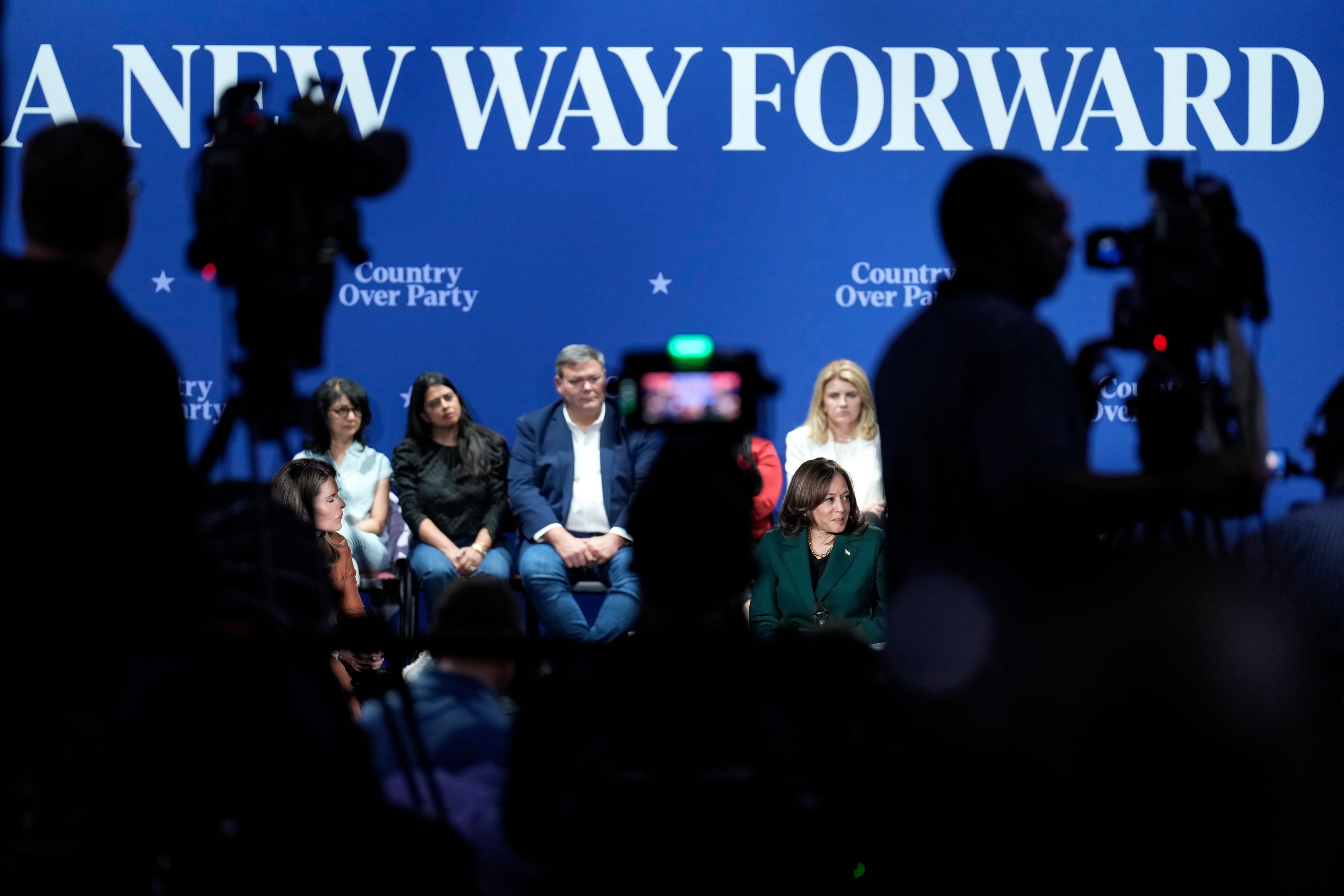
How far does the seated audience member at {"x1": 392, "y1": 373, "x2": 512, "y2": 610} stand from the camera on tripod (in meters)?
3.50

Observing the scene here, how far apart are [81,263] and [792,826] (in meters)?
1.03

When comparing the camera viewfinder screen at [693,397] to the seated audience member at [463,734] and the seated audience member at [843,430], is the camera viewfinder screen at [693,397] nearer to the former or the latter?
the seated audience member at [463,734]

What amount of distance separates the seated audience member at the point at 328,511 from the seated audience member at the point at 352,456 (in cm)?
45

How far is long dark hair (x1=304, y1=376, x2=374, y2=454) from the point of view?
17.4ft

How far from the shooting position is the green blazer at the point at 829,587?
14.4ft

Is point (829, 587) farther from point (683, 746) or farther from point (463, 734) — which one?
point (683, 746)

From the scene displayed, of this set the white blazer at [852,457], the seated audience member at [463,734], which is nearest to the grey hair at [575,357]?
the white blazer at [852,457]

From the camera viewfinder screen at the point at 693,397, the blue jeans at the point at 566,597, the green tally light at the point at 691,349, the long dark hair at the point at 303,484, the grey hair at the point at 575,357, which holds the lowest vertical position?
the blue jeans at the point at 566,597

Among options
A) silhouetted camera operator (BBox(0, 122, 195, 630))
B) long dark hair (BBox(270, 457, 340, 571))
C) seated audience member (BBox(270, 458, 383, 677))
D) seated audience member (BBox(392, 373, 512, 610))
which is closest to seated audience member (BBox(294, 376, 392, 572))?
seated audience member (BBox(392, 373, 512, 610))

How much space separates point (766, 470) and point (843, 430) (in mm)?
441

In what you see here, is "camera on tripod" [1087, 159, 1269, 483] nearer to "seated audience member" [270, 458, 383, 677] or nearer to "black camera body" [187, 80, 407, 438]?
"black camera body" [187, 80, 407, 438]

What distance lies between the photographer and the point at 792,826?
1.40 meters

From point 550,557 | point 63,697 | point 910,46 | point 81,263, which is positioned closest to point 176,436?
point 81,263

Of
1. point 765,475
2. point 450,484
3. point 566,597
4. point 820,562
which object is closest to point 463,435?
point 450,484
